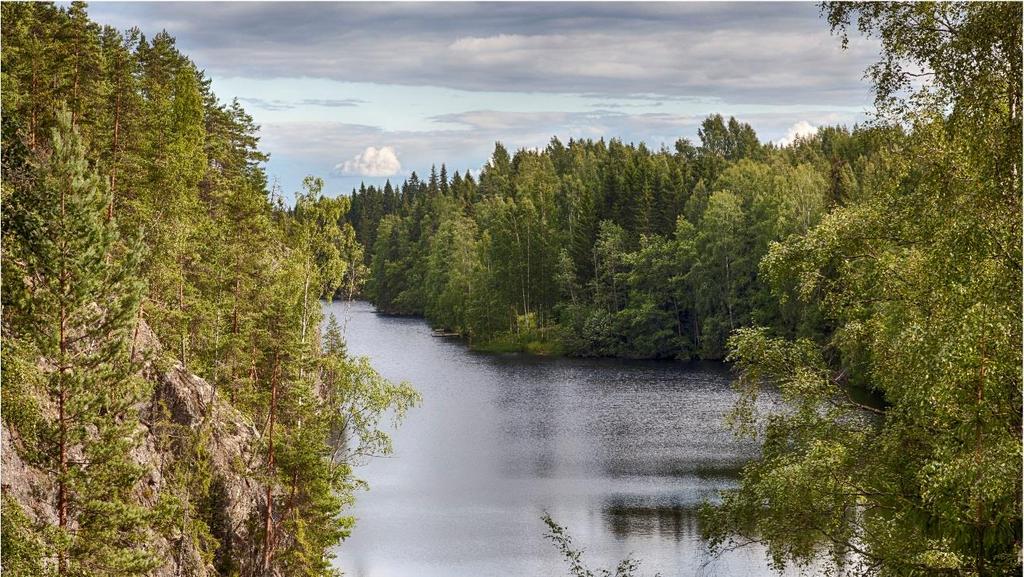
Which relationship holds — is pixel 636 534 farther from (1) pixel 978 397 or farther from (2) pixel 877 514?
(1) pixel 978 397

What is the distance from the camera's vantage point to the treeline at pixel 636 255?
7506 centimetres

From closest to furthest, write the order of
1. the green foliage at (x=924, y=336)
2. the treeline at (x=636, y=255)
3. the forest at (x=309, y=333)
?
the green foliage at (x=924, y=336)
the forest at (x=309, y=333)
the treeline at (x=636, y=255)

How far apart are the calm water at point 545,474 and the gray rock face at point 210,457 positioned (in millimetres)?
4619

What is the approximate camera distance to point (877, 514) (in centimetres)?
1773

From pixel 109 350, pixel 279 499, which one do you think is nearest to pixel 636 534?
pixel 279 499

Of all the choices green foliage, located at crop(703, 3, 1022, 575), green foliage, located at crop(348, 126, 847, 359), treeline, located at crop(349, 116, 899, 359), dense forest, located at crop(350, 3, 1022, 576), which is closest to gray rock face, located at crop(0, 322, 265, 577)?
dense forest, located at crop(350, 3, 1022, 576)

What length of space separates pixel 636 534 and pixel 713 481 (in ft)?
23.1

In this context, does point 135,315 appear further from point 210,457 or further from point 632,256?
point 632,256

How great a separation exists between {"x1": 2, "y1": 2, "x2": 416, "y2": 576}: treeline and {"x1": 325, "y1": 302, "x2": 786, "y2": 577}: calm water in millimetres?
3377

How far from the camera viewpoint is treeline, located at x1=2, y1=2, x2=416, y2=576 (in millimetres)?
18031

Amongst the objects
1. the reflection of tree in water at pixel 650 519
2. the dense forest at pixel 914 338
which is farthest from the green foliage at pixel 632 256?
the dense forest at pixel 914 338

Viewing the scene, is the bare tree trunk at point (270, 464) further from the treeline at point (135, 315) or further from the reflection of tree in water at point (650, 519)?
the reflection of tree in water at point (650, 519)

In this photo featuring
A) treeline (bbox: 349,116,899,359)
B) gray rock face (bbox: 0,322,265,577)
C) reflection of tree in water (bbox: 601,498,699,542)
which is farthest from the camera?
treeline (bbox: 349,116,899,359)

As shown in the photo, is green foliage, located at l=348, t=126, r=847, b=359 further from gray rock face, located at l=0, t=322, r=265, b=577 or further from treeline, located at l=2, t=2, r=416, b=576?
gray rock face, located at l=0, t=322, r=265, b=577
